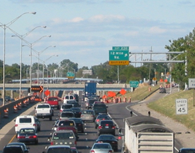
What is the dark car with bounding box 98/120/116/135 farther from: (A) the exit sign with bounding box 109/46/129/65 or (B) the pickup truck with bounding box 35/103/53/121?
(A) the exit sign with bounding box 109/46/129/65

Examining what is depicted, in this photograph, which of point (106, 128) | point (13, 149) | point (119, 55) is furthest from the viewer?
point (119, 55)

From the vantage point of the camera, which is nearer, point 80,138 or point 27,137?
point 27,137

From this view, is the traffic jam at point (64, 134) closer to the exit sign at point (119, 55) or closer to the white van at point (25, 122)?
the white van at point (25, 122)

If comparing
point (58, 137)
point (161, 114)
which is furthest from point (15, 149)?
point (161, 114)

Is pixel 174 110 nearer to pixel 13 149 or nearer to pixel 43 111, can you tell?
pixel 43 111

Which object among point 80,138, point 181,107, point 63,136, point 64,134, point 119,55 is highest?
point 119,55

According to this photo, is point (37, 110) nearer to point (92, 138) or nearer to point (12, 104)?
point (12, 104)

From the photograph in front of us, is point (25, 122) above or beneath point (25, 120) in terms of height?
beneath

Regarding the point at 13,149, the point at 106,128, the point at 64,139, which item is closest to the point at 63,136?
the point at 64,139

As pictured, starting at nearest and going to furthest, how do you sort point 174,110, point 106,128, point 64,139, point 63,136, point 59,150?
point 59,150 → point 64,139 → point 63,136 → point 106,128 → point 174,110

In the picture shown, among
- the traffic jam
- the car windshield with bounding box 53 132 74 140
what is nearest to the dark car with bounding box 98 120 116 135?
the traffic jam

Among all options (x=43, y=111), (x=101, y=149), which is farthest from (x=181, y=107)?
(x=43, y=111)

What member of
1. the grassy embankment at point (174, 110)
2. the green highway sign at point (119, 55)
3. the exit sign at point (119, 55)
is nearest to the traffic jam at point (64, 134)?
the exit sign at point (119, 55)

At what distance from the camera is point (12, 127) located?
1912 inches
